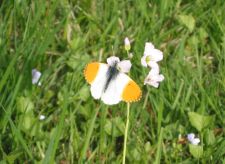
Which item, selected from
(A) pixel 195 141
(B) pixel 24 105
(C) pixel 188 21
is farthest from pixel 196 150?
(C) pixel 188 21

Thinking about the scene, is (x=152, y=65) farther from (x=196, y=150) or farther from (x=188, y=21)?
(x=188, y=21)

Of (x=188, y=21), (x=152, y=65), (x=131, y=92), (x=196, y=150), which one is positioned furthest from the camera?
(x=188, y=21)

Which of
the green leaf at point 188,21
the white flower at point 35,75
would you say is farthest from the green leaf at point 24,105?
the green leaf at point 188,21

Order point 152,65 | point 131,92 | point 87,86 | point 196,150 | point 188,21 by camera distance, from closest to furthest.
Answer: point 131,92, point 152,65, point 196,150, point 87,86, point 188,21

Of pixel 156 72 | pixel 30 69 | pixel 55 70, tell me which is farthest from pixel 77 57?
pixel 156 72

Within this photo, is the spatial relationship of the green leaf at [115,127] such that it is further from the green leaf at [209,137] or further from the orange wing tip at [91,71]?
the orange wing tip at [91,71]

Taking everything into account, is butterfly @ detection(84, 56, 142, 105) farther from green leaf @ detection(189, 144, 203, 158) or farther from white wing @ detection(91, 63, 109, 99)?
green leaf @ detection(189, 144, 203, 158)

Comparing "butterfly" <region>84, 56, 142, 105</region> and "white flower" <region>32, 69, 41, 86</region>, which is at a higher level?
"butterfly" <region>84, 56, 142, 105</region>

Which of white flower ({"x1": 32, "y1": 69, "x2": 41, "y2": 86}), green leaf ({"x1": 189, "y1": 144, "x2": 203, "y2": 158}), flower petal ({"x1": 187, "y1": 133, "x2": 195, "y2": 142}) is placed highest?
white flower ({"x1": 32, "y1": 69, "x2": 41, "y2": 86})

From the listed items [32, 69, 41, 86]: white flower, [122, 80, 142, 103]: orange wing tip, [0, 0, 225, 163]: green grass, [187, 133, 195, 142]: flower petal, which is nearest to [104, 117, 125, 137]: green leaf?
[0, 0, 225, 163]: green grass
